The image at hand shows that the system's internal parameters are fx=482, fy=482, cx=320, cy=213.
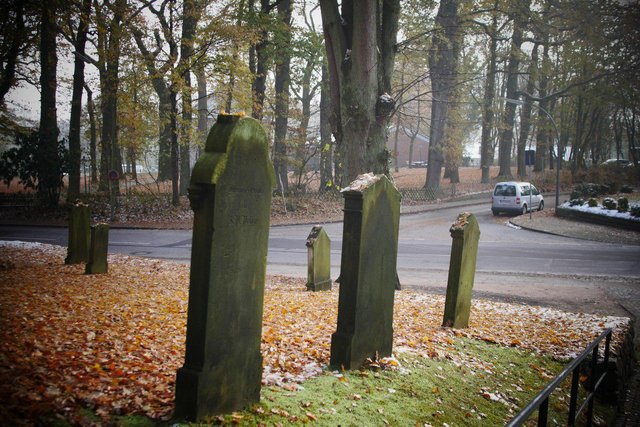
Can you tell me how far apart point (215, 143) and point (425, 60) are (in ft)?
115

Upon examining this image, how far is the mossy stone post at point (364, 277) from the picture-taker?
194 inches

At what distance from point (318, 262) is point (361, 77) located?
12.8ft

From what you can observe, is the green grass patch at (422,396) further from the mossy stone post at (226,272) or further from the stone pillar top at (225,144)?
the stone pillar top at (225,144)

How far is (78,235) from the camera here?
460 inches

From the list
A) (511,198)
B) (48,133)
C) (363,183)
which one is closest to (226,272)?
(363,183)

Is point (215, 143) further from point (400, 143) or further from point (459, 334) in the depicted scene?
point (400, 143)

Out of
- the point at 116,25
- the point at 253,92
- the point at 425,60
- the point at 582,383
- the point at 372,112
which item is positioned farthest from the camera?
the point at 425,60

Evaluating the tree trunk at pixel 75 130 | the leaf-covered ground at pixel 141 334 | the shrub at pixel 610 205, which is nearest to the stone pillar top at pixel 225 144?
the leaf-covered ground at pixel 141 334

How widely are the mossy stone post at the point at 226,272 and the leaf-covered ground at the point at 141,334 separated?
1.28ft

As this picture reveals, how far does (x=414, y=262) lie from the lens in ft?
48.3

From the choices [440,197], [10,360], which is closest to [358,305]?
[10,360]

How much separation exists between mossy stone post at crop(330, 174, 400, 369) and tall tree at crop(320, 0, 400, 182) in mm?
4842

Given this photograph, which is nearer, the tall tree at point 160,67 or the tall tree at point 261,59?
the tall tree at point 160,67

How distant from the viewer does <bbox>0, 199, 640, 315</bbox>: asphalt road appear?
10812mm
